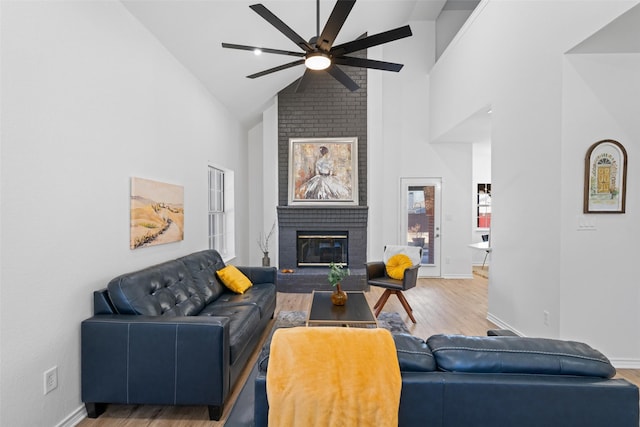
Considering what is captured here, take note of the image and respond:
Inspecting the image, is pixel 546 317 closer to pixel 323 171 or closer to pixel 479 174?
pixel 323 171

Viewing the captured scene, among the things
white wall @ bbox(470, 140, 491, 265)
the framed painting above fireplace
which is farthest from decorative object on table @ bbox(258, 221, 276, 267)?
white wall @ bbox(470, 140, 491, 265)

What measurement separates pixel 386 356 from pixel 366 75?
5713mm

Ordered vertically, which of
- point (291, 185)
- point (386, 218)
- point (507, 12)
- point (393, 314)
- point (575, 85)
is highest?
point (507, 12)

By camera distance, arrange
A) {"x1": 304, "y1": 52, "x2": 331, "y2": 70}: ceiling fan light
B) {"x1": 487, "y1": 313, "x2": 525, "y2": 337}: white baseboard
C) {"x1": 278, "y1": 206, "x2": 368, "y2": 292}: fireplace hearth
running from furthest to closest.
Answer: {"x1": 278, "y1": 206, "x2": 368, "y2": 292}: fireplace hearth
{"x1": 487, "y1": 313, "x2": 525, "y2": 337}: white baseboard
{"x1": 304, "y1": 52, "x2": 331, "y2": 70}: ceiling fan light

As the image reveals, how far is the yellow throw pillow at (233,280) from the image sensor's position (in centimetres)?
363

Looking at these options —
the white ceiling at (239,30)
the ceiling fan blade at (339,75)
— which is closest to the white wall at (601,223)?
the ceiling fan blade at (339,75)

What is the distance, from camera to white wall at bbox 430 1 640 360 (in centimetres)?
279

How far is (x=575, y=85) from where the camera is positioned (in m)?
2.77

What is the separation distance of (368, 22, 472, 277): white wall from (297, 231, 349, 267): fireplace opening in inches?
37.0

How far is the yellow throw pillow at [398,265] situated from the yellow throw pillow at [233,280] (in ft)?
6.37

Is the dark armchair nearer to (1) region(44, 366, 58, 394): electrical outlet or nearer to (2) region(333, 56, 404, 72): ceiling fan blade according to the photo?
(2) region(333, 56, 404, 72): ceiling fan blade

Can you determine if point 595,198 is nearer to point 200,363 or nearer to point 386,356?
point 386,356

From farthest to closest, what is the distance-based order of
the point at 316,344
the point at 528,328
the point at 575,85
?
the point at 528,328 < the point at 575,85 < the point at 316,344

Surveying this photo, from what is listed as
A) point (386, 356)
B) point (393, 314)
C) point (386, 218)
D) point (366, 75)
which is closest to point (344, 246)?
point (386, 218)
